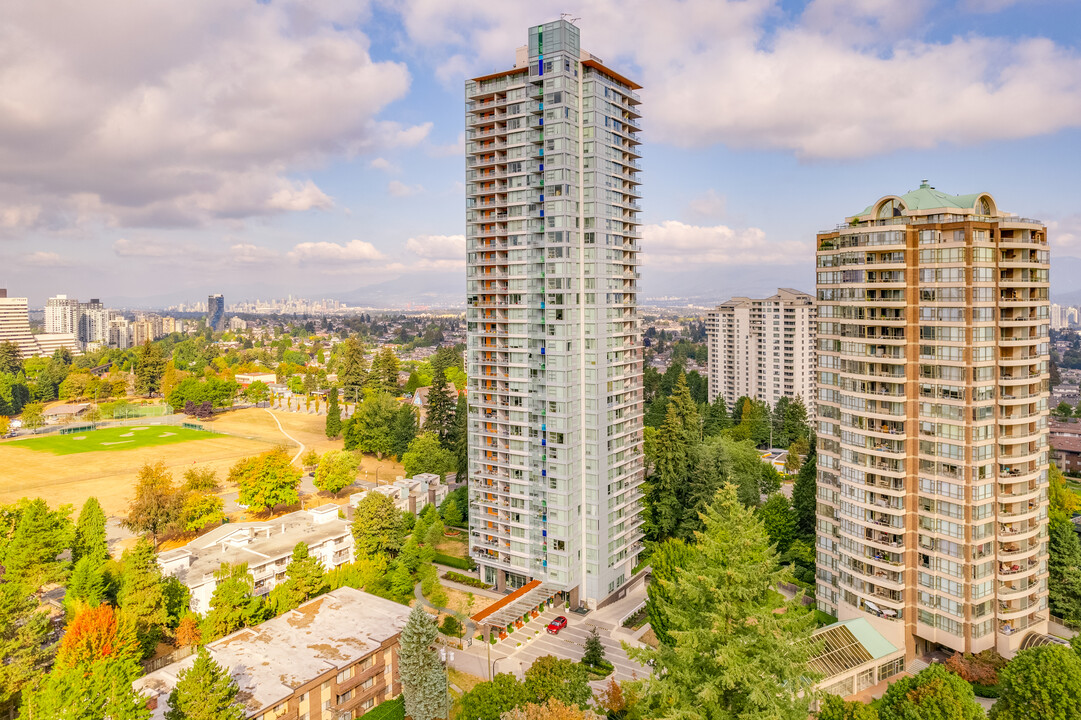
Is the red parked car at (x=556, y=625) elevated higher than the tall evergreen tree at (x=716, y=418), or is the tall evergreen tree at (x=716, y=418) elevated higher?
the tall evergreen tree at (x=716, y=418)

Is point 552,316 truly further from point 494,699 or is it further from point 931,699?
point 931,699

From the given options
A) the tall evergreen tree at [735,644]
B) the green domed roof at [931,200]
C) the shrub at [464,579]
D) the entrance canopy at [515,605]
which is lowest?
the shrub at [464,579]

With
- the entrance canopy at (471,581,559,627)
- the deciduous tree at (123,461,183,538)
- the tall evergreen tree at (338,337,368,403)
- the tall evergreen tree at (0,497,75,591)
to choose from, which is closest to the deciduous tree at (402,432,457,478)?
the deciduous tree at (123,461,183,538)

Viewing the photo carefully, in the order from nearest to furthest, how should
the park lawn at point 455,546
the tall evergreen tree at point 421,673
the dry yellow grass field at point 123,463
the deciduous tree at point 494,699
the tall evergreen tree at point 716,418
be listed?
the deciduous tree at point 494,699, the tall evergreen tree at point 421,673, the park lawn at point 455,546, the dry yellow grass field at point 123,463, the tall evergreen tree at point 716,418

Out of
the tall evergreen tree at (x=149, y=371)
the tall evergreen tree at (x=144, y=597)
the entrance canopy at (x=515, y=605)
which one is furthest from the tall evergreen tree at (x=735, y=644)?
the tall evergreen tree at (x=149, y=371)

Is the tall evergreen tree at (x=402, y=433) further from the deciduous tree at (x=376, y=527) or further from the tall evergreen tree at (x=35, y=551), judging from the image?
the tall evergreen tree at (x=35, y=551)

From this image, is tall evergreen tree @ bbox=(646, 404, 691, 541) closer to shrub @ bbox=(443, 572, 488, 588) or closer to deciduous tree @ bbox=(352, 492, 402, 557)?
shrub @ bbox=(443, 572, 488, 588)
